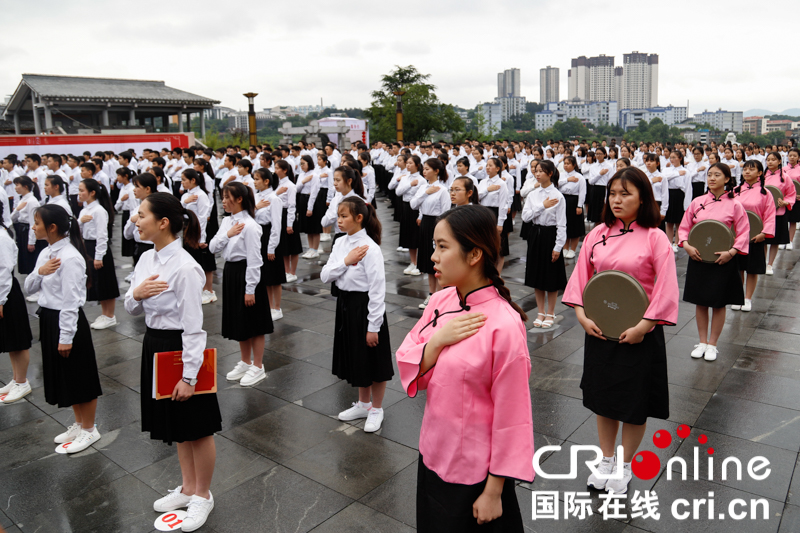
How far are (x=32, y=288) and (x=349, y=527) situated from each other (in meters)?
2.70

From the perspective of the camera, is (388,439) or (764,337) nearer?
(388,439)

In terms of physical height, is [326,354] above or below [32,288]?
below

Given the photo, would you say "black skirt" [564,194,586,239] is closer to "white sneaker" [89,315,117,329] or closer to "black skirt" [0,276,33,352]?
"white sneaker" [89,315,117,329]

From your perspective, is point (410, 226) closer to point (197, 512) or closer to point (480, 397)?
point (197, 512)

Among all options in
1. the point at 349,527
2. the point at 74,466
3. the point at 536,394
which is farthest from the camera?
→ the point at 536,394

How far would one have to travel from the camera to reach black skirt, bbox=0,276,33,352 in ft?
14.8

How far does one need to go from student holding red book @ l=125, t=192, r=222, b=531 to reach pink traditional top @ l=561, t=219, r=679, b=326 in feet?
6.65

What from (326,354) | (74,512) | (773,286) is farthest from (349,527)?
(773,286)

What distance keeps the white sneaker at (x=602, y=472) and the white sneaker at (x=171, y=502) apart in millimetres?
2241

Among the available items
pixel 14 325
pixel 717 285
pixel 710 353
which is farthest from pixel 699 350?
pixel 14 325

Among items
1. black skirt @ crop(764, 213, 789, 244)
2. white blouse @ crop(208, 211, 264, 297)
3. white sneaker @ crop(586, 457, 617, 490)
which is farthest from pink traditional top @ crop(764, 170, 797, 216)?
white blouse @ crop(208, 211, 264, 297)

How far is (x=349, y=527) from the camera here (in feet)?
9.77

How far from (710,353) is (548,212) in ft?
6.54

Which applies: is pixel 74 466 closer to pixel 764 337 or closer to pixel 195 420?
pixel 195 420
